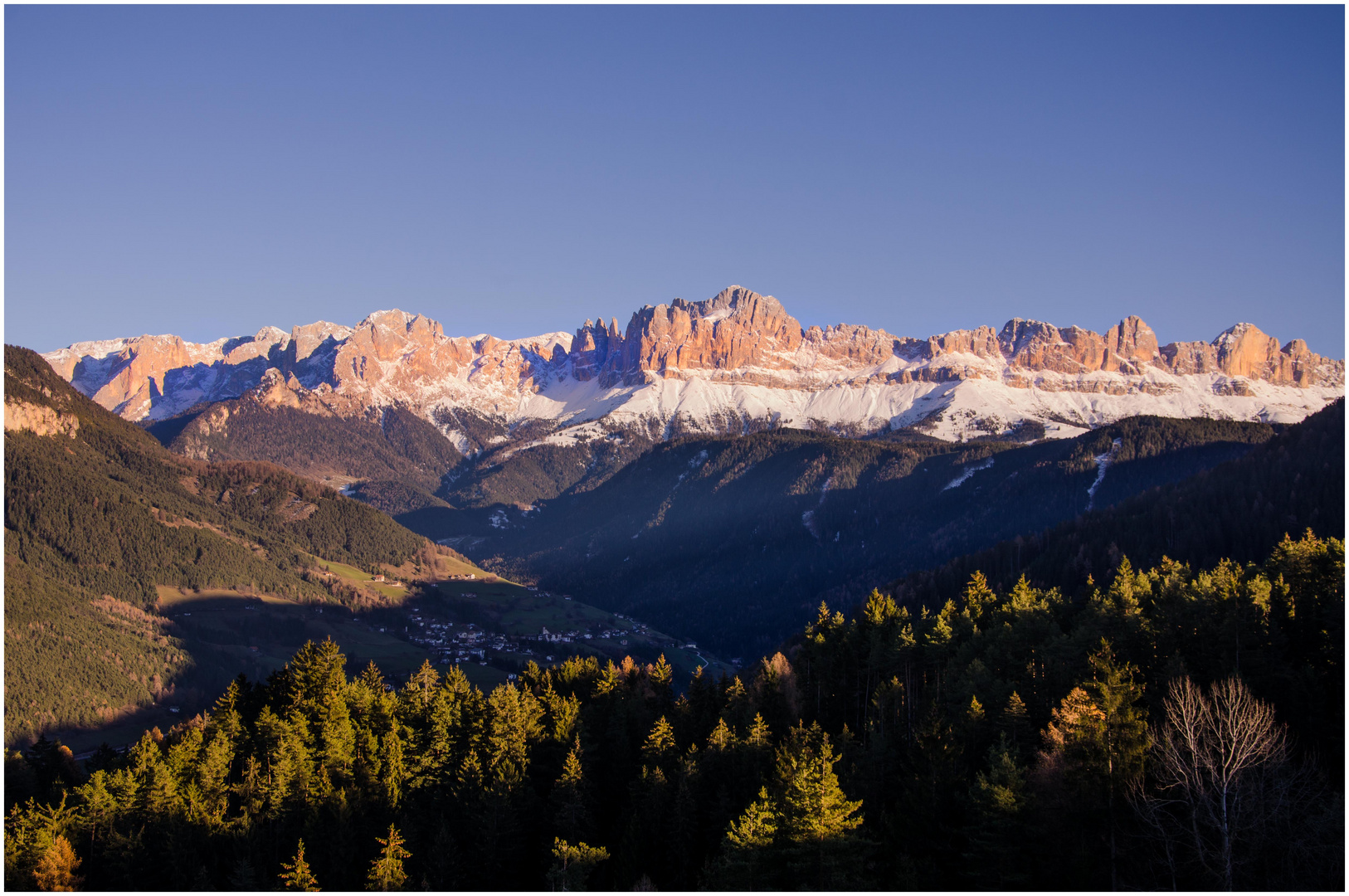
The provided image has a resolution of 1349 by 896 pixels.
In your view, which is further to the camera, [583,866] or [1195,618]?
[1195,618]

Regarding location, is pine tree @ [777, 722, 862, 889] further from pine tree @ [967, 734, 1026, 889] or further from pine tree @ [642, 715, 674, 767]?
pine tree @ [642, 715, 674, 767]

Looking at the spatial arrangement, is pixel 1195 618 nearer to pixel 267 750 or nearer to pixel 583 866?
pixel 583 866

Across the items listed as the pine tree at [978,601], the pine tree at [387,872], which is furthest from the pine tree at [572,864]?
the pine tree at [978,601]

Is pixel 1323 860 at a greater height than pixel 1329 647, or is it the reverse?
pixel 1329 647

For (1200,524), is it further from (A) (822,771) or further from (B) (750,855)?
(B) (750,855)

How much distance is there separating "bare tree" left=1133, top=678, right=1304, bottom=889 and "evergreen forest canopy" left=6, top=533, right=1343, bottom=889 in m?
0.24

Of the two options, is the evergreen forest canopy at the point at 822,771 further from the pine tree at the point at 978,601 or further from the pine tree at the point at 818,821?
the pine tree at the point at 978,601

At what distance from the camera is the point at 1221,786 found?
40688mm

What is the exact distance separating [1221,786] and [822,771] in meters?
18.9

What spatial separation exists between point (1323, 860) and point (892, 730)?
30695mm

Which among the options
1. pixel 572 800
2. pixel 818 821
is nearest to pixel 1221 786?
pixel 818 821

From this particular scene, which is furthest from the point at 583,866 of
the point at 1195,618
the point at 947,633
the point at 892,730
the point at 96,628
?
the point at 96,628

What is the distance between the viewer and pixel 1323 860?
38000 millimetres

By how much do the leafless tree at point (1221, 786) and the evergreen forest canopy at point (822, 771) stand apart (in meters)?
0.22
